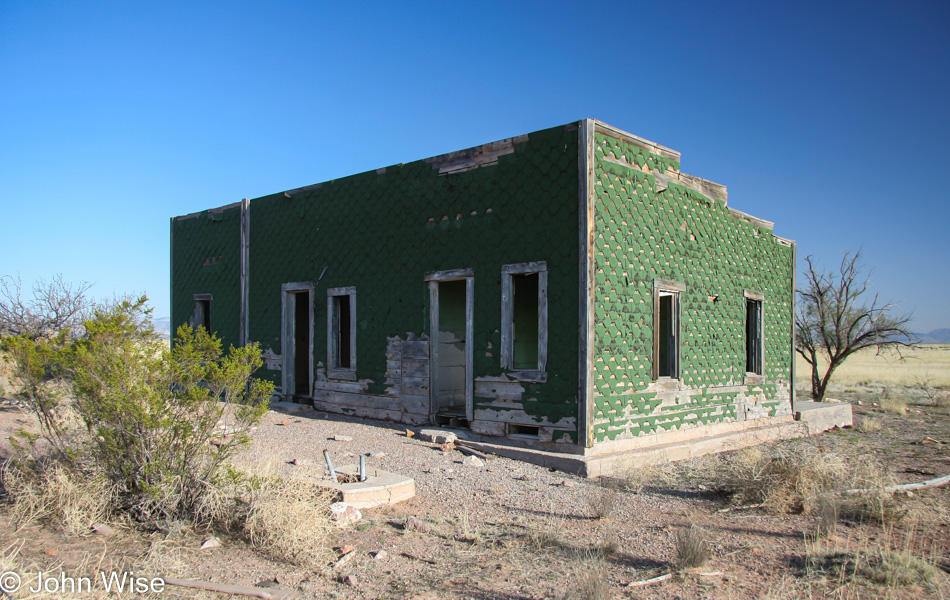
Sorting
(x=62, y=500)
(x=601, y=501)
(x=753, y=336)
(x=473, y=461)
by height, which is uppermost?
(x=753, y=336)

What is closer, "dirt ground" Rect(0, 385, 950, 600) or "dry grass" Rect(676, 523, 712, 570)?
"dirt ground" Rect(0, 385, 950, 600)

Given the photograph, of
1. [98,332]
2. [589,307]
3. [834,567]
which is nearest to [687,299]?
[589,307]

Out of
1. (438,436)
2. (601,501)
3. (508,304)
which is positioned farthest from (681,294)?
(601,501)

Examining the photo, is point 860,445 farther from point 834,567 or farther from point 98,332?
point 98,332

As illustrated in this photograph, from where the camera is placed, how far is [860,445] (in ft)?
40.9

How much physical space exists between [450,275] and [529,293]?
7.47ft

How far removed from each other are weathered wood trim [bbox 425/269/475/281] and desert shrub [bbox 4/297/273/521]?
4892 millimetres

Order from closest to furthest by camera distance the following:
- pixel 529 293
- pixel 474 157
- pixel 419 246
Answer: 1. pixel 474 157
2. pixel 419 246
3. pixel 529 293

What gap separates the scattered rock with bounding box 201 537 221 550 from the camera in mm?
5301

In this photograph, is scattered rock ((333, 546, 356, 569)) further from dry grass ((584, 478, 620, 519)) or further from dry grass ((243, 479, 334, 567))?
dry grass ((584, 478, 620, 519))

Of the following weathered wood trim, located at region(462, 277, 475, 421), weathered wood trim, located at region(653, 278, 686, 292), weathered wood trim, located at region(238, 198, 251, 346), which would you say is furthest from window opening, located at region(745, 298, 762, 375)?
weathered wood trim, located at region(238, 198, 251, 346)

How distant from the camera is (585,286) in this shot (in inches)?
353

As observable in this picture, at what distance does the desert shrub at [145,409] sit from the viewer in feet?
18.4

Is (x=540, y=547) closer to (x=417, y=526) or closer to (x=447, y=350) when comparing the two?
(x=417, y=526)
